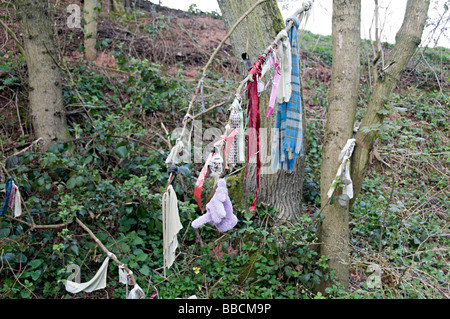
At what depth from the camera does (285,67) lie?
311 cm

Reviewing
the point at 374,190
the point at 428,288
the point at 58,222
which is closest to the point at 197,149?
the point at 58,222

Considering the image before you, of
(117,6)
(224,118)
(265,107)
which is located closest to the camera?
(265,107)

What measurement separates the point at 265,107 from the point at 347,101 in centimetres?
77

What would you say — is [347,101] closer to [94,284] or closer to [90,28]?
[94,284]

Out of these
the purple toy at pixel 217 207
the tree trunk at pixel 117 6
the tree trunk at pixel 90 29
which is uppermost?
the tree trunk at pixel 117 6

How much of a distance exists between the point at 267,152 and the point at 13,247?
246cm

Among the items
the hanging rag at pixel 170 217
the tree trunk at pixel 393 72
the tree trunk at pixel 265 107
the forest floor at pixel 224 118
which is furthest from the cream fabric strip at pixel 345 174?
the hanging rag at pixel 170 217

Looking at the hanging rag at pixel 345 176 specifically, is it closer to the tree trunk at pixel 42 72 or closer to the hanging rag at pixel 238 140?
the hanging rag at pixel 238 140

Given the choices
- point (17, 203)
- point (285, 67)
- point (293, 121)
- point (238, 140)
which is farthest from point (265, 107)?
point (17, 203)

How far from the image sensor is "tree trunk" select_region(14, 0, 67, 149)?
14.3ft

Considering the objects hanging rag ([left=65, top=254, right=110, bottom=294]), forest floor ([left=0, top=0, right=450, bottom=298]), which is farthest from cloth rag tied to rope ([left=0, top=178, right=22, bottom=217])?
hanging rag ([left=65, top=254, right=110, bottom=294])

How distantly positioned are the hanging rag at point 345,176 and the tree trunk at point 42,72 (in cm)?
310

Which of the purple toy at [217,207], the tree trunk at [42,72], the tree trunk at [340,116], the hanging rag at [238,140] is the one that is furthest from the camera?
the tree trunk at [42,72]

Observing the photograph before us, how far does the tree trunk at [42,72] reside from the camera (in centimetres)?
434
